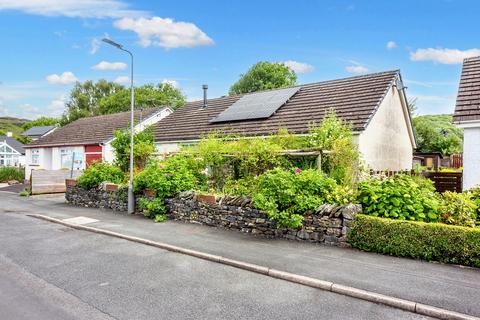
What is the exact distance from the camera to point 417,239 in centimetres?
714

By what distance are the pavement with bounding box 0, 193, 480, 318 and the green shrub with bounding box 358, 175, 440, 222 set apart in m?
1.09

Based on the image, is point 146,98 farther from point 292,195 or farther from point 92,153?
point 292,195

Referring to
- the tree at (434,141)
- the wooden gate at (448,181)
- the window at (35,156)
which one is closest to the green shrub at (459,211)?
the wooden gate at (448,181)

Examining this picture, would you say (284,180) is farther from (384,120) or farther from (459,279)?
(384,120)

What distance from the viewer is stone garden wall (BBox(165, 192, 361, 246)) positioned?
326 inches

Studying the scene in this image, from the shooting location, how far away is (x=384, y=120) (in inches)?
626

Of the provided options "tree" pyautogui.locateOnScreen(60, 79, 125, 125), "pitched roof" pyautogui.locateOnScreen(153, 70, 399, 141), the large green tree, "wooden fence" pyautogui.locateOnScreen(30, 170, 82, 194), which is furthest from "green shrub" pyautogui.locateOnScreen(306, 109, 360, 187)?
"tree" pyautogui.locateOnScreen(60, 79, 125, 125)

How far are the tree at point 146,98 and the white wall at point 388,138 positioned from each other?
4227 centimetres

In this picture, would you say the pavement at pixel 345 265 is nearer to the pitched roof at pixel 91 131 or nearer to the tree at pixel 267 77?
the pitched roof at pixel 91 131

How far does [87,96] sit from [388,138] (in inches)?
2627

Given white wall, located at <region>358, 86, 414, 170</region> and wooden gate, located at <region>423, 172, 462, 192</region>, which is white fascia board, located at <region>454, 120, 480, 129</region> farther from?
white wall, located at <region>358, 86, 414, 170</region>

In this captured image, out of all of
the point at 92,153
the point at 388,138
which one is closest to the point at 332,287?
the point at 388,138

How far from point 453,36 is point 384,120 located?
6.98m

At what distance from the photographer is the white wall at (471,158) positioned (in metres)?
11.3
